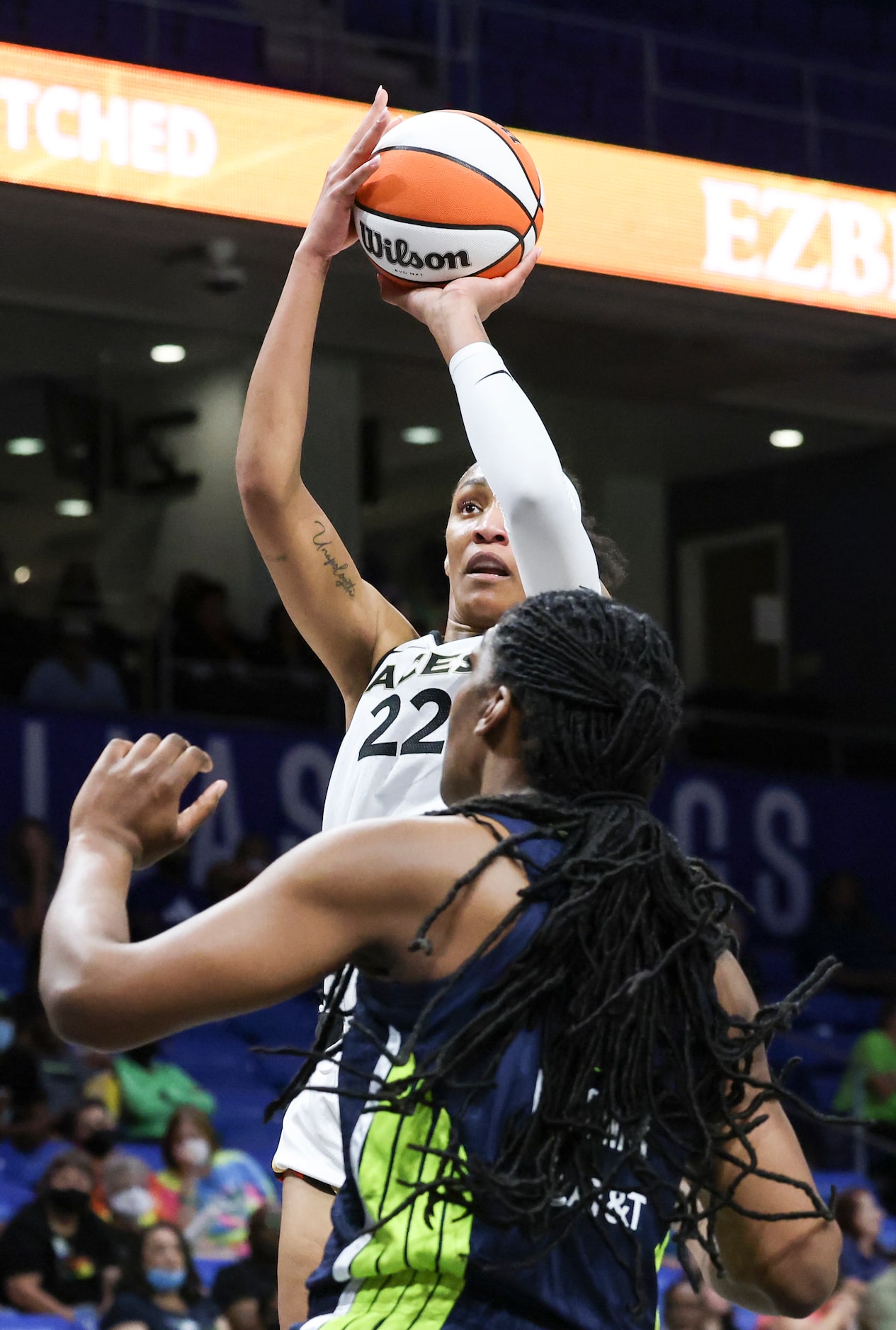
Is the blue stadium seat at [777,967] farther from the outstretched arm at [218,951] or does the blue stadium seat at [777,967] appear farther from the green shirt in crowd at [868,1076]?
the outstretched arm at [218,951]

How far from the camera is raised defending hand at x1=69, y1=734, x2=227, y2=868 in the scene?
5.35ft

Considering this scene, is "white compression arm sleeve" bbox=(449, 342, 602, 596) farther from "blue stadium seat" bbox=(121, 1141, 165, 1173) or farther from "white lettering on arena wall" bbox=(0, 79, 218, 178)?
"blue stadium seat" bbox=(121, 1141, 165, 1173)

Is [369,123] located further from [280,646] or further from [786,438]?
[786,438]

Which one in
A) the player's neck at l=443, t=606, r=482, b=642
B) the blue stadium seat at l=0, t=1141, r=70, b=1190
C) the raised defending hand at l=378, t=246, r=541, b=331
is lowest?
the blue stadium seat at l=0, t=1141, r=70, b=1190

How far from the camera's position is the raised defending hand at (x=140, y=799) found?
1631 millimetres

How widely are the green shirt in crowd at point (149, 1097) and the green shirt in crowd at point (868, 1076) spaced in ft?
9.39

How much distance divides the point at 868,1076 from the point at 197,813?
7.20 meters

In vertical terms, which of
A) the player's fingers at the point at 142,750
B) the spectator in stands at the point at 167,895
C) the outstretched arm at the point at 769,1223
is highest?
the player's fingers at the point at 142,750

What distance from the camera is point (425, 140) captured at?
2764 millimetres

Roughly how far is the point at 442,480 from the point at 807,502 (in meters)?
2.80

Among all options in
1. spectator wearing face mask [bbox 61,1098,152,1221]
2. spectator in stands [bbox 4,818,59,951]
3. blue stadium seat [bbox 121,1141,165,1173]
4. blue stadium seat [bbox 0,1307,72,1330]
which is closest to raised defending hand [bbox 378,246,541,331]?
blue stadium seat [bbox 0,1307,72,1330]

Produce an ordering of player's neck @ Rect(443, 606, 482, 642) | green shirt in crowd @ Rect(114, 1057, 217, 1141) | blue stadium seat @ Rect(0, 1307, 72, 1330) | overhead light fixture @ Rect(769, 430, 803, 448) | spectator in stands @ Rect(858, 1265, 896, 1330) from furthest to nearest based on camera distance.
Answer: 1. overhead light fixture @ Rect(769, 430, 803, 448)
2. green shirt in crowd @ Rect(114, 1057, 217, 1141)
3. spectator in stands @ Rect(858, 1265, 896, 1330)
4. blue stadium seat @ Rect(0, 1307, 72, 1330)
5. player's neck @ Rect(443, 606, 482, 642)

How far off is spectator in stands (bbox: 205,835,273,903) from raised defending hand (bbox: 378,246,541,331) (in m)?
5.78

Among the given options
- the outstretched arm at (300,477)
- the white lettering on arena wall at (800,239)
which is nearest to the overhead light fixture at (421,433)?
the white lettering on arena wall at (800,239)
